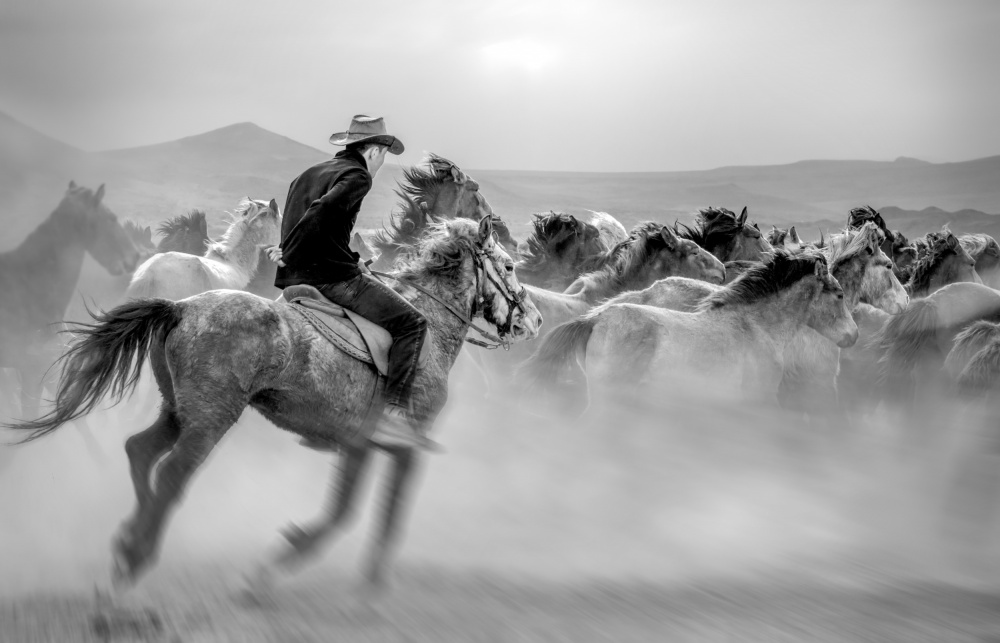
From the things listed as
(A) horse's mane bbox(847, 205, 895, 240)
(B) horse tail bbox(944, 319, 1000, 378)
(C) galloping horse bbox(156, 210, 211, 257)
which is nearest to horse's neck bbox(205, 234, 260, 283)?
(C) galloping horse bbox(156, 210, 211, 257)

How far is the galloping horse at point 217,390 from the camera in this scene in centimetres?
467

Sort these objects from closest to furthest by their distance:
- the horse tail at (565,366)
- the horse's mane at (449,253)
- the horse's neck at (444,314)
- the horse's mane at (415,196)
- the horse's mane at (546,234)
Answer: the horse's neck at (444,314)
the horse's mane at (449,253)
the horse tail at (565,366)
the horse's mane at (415,196)
the horse's mane at (546,234)

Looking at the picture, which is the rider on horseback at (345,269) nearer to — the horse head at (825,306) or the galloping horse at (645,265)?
the horse head at (825,306)

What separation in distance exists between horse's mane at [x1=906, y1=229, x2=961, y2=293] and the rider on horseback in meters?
9.87

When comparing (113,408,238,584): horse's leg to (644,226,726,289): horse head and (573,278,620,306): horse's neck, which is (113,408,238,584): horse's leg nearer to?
(573,278,620,306): horse's neck

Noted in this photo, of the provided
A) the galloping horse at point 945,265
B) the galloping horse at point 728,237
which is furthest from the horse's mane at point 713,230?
the galloping horse at point 945,265

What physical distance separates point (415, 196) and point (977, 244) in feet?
29.2

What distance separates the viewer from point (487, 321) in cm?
611

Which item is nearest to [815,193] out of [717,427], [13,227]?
[13,227]

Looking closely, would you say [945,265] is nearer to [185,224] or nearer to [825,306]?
[825,306]

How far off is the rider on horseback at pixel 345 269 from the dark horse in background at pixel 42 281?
14.5 ft

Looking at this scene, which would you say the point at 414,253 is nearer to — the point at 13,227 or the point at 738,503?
the point at 738,503

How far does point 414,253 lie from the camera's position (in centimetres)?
630

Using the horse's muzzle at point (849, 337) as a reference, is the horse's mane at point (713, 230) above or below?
above
